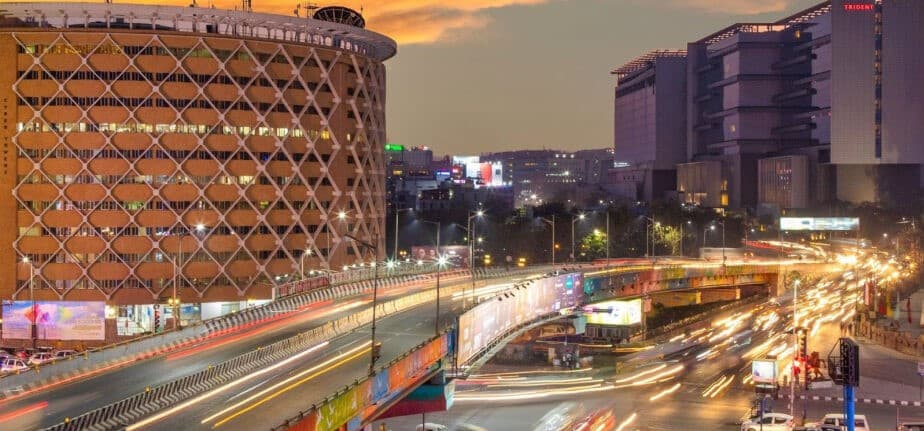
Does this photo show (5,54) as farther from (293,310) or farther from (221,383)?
(221,383)

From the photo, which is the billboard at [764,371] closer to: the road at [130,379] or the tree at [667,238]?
the road at [130,379]

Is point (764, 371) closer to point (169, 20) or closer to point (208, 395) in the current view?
point (208, 395)

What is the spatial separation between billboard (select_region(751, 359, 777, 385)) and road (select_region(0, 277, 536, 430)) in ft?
83.9

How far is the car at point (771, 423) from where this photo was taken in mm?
46938

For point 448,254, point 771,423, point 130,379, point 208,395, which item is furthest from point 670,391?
point 448,254

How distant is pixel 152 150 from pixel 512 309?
2025 inches

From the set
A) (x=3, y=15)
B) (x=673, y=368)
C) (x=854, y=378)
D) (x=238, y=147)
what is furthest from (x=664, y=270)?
(x=3, y=15)

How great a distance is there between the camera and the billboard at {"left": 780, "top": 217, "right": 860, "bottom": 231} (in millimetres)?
152875

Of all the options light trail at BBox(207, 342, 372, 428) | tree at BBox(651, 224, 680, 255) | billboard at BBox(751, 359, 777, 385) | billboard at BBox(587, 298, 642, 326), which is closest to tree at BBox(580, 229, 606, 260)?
tree at BBox(651, 224, 680, 255)

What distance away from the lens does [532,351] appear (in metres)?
94.0

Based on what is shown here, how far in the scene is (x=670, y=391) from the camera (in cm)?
6512

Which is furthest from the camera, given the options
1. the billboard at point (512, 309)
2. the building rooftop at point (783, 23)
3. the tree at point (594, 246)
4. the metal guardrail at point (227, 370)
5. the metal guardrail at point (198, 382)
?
the building rooftop at point (783, 23)

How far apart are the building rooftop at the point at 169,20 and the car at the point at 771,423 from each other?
68756mm

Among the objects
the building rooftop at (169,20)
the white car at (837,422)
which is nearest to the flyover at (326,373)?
the white car at (837,422)
